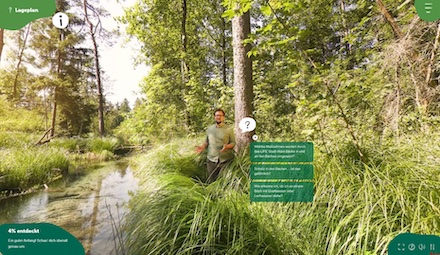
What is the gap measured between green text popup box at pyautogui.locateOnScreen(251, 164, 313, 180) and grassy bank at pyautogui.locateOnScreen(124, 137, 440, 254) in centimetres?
7

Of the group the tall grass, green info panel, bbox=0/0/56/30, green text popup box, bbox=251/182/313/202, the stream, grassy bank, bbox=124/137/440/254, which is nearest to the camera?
grassy bank, bbox=124/137/440/254

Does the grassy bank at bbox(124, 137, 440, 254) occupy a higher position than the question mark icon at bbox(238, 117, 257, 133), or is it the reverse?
the question mark icon at bbox(238, 117, 257, 133)

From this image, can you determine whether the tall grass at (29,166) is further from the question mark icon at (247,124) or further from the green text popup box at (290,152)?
the green text popup box at (290,152)

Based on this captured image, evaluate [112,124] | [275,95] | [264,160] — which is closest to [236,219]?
[264,160]

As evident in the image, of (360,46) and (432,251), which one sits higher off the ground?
(360,46)

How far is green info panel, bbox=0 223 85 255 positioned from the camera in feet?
4.33

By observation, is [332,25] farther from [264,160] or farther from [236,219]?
[236,219]

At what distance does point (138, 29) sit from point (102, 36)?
264mm

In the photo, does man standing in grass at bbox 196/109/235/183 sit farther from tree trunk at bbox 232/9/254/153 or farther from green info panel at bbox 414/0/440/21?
green info panel at bbox 414/0/440/21

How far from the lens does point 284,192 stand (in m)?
1.43

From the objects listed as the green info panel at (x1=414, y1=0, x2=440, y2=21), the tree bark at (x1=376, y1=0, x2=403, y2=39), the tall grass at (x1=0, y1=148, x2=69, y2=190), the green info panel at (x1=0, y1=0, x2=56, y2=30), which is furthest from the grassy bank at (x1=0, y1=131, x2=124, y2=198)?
the tree bark at (x1=376, y1=0, x2=403, y2=39)

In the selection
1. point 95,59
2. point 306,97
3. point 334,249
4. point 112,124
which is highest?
point 95,59

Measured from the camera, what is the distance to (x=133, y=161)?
2.02 m

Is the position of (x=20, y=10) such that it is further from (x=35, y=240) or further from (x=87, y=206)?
(x=87, y=206)
